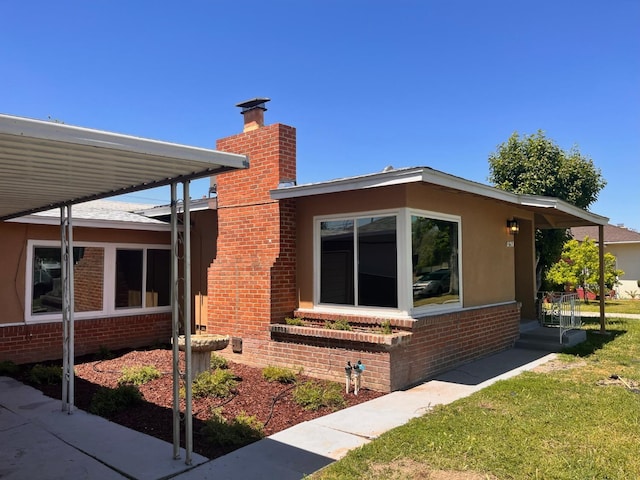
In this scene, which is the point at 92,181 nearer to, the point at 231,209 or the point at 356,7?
the point at 231,209

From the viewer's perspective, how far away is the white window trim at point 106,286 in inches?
352

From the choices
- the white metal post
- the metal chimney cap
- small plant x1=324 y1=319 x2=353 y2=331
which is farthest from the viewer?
the metal chimney cap

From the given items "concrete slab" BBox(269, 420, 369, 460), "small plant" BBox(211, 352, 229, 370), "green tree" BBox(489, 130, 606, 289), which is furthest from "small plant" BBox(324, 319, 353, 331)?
"green tree" BBox(489, 130, 606, 289)

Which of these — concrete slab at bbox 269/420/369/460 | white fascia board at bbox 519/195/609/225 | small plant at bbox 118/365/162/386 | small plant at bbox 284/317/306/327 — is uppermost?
white fascia board at bbox 519/195/609/225

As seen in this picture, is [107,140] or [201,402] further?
[201,402]

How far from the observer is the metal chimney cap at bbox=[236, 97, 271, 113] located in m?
9.28

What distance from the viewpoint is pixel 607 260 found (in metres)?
22.9

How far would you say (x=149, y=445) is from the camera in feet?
15.6

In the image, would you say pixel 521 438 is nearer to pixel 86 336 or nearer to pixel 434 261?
pixel 434 261

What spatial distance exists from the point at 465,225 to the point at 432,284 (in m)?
1.64

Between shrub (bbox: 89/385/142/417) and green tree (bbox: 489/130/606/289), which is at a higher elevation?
green tree (bbox: 489/130/606/289)

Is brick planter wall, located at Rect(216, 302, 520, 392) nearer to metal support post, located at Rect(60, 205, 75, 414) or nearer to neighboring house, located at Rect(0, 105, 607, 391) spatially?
neighboring house, located at Rect(0, 105, 607, 391)

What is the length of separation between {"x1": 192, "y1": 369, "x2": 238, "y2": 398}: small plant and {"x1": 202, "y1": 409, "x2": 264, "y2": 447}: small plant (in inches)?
42.9

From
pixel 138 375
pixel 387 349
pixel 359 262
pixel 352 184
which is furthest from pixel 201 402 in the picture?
pixel 352 184
